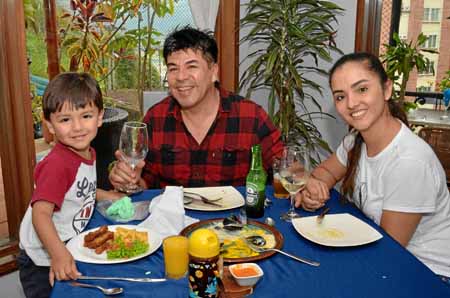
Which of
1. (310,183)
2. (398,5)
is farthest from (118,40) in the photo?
(398,5)

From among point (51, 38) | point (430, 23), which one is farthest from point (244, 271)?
point (430, 23)

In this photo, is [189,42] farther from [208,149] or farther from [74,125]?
[74,125]

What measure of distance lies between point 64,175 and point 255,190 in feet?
1.96

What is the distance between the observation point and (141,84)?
3047mm

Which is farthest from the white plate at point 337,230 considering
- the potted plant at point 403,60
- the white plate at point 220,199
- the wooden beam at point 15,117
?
the potted plant at point 403,60

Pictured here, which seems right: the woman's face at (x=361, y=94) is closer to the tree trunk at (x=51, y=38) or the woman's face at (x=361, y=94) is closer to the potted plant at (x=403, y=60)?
the tree trunk at (x=51, y=38)

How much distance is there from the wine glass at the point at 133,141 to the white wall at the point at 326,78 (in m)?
2.12

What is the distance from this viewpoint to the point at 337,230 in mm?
1331

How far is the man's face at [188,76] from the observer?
1.93 m

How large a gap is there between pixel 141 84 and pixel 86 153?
160cm

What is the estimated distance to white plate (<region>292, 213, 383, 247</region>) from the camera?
1.24m

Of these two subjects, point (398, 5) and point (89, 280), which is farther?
point (398, 5)

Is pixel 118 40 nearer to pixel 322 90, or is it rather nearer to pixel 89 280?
pixel 322 90

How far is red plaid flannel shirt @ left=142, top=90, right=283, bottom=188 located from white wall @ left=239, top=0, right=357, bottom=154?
4.78ft
